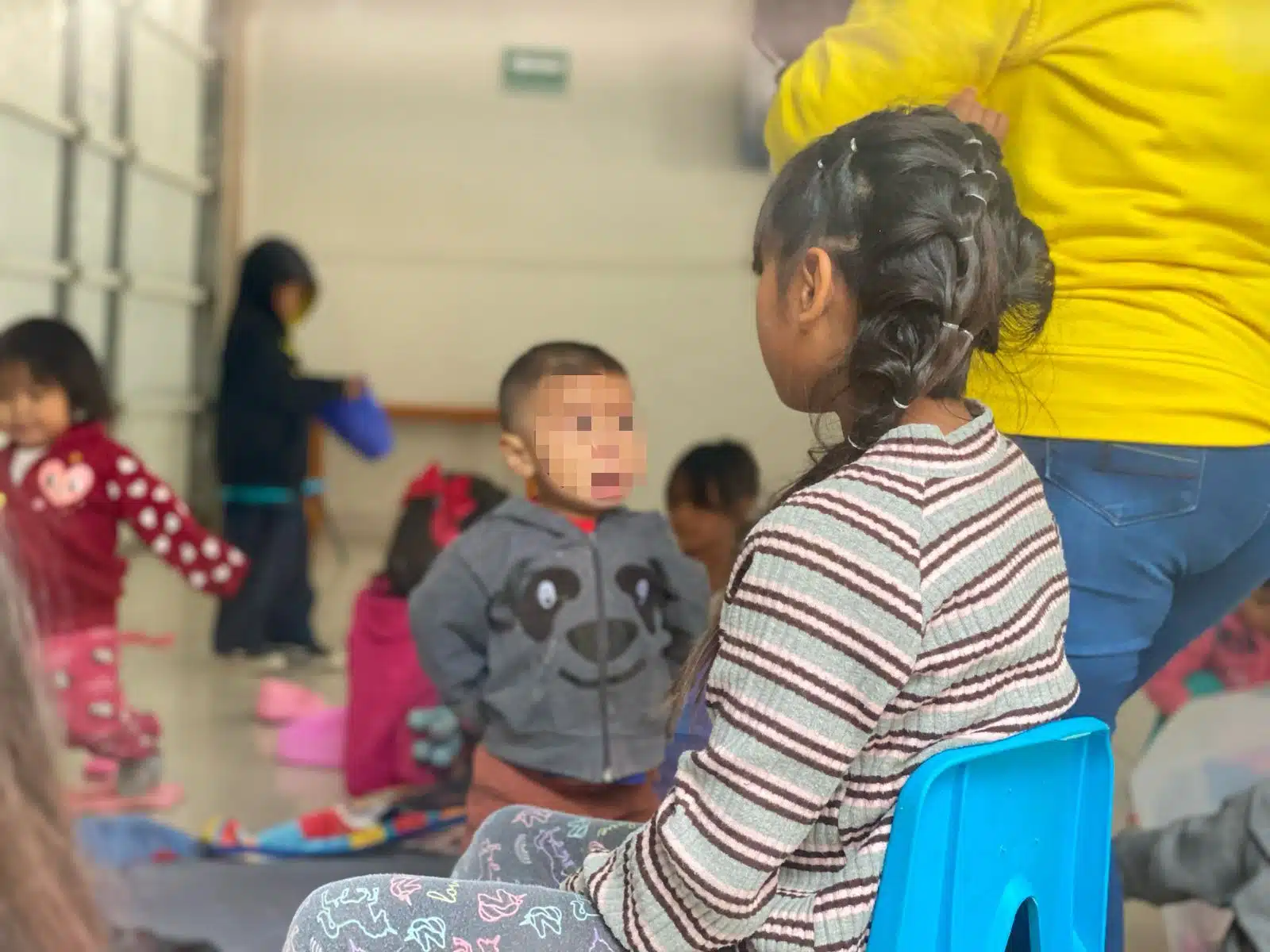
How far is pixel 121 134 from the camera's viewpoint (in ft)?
9.89

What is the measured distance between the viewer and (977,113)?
2.85 feet

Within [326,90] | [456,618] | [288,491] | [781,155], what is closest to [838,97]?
[781,155]

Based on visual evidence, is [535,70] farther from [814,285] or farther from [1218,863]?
[814,285]

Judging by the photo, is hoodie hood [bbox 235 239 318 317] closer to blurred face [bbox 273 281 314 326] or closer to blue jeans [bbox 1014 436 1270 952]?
blurred face [bbox 273 281 314 326]

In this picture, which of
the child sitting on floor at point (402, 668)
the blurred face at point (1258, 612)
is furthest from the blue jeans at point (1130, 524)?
the child sitting on floor at point (402, 668)

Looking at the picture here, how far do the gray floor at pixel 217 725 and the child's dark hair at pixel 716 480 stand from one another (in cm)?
60

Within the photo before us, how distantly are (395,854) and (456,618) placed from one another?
0.46 metres

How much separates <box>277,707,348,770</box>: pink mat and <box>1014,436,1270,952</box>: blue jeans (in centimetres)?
133

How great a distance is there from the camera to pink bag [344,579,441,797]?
186cm

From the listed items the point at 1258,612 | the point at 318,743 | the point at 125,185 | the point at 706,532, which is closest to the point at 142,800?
the point at 318,743

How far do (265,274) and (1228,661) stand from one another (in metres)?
2.02

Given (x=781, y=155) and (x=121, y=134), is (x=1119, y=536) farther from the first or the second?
(x=121, y=134)

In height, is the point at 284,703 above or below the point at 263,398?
below

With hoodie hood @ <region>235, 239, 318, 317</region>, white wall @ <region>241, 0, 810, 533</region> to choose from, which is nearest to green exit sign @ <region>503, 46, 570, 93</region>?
white wall @ <region>241, 0, 810, 533</region>
